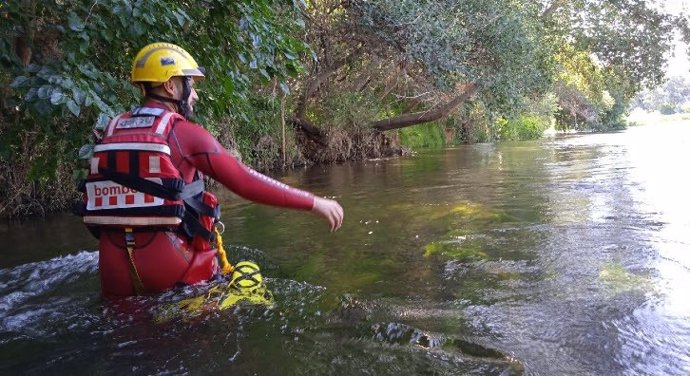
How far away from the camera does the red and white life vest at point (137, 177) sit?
349cm

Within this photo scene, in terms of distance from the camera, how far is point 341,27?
52.7 ft

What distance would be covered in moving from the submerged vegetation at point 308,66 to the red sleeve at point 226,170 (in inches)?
35.4

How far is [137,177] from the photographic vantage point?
3.51 metres

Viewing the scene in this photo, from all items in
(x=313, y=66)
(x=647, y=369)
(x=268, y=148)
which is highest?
(x=313, y=66)

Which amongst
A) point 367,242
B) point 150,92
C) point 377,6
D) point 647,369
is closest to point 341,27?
point 377,6

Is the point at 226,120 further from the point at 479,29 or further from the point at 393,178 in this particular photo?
the point at 479,29

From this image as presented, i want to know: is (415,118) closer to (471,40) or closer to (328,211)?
(471,40)

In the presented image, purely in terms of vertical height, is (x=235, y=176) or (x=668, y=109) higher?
(x=668, y=109)

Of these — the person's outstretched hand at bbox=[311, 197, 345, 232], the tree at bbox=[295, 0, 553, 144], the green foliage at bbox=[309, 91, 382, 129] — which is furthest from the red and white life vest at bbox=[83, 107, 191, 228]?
the green foliage at bbox=[309, 91, 382, 129]

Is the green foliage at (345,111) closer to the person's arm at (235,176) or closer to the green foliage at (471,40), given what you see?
the green foliage at (471,40)

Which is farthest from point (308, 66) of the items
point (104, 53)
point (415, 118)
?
point (104, 53)

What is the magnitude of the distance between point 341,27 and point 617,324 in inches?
544

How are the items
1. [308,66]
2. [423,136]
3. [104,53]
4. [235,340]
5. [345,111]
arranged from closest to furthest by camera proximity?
[235,340]
[104,53]
[308,66]
[345,111]
[423,136]

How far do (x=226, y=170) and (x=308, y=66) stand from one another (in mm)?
15256
